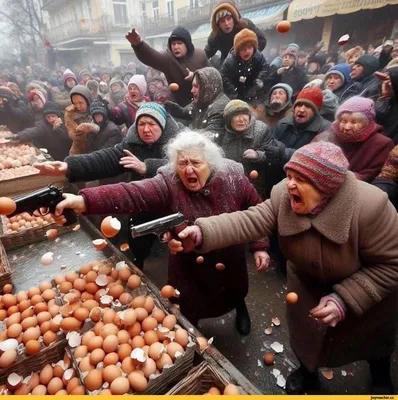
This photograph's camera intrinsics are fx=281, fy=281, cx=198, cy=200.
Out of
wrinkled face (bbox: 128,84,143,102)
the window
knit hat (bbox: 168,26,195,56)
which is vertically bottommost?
wrinkled face (bbox: 128,84,143,102)

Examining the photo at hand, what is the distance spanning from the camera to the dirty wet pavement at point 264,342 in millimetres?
2453

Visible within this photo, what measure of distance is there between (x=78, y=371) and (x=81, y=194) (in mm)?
1028

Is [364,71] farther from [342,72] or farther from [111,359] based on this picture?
[111,359]

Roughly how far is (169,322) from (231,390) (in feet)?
1.66

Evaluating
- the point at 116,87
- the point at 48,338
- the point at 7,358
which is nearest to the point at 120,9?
the point at 116,87

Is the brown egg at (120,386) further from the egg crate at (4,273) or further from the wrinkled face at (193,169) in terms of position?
the egg crate at (4,273)

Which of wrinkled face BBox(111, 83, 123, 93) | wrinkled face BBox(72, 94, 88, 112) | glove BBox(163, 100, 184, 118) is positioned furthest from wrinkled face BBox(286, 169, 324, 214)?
wrinkled face BBox(111, 83, 123, 93)

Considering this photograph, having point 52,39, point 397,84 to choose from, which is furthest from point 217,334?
point 52,39

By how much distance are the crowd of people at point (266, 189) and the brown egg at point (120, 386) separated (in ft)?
2.40

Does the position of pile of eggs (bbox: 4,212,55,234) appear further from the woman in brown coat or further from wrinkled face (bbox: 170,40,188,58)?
wrinkled face (bbox: 170,40,188,58)

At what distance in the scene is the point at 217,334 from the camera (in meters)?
2.99

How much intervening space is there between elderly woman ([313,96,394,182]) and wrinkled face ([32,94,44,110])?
557 centimetres

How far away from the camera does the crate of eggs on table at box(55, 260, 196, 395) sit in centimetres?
146

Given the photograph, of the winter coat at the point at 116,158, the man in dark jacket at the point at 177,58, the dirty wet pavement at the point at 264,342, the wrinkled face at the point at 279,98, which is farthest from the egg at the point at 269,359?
the man in dark jacket at the point at 177,58
